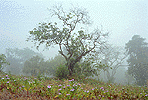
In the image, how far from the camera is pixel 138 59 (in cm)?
2288

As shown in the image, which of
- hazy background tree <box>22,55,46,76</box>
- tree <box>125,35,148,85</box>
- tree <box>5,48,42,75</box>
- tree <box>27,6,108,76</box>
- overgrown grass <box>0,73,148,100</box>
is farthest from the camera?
tree <box>5,48,42,75</box>

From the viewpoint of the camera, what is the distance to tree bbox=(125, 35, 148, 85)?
19.6 meters

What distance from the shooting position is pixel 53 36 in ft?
31.9

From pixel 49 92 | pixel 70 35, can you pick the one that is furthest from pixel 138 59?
pixel 49 92

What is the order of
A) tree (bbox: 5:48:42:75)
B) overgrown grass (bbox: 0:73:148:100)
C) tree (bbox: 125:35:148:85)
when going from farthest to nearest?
tree (bbox: 5:48:42:75) → tree (bbox: 125:35:148:85) → overgrown grass (bbox: 0:73:148:100)

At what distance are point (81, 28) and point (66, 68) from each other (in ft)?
12.1

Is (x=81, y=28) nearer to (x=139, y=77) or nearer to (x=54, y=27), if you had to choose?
(x=54, y=27)

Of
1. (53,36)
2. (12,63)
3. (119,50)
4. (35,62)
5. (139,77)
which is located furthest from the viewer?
(12,63)

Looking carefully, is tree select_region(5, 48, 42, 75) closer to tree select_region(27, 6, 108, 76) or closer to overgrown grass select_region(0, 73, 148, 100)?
tree select_region(27, 6, 108, 76)

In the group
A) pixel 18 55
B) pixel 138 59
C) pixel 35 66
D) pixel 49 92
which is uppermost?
pixel 18 55

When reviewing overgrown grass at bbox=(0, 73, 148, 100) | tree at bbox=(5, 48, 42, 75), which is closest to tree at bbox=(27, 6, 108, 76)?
overgrown grass at bbox=(0, 73, 148, 100)

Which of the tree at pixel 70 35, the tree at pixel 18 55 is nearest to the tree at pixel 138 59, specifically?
the tree at pixel 70 35

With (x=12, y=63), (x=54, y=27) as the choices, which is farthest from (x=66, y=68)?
(x=12, y=63)

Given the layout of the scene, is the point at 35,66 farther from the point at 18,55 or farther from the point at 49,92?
the point at 18,55
